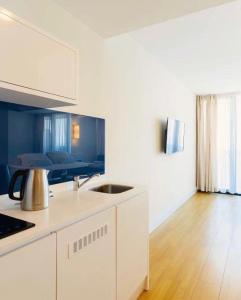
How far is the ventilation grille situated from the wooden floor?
0.93 meters

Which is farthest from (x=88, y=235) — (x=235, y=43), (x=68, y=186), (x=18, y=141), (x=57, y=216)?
(x=235, y=43)

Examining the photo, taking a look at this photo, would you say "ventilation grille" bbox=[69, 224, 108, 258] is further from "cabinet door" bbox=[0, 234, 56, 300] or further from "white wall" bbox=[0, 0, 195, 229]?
"white wall" bbox=[0, 0, 195, 229]

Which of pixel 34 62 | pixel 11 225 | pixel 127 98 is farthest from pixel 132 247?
pixel 127 98

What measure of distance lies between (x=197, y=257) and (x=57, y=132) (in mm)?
2090

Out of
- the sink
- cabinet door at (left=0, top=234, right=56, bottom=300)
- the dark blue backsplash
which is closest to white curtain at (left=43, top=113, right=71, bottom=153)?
the dark blue backsplash

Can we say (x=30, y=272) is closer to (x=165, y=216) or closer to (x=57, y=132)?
(x=57, y=132)

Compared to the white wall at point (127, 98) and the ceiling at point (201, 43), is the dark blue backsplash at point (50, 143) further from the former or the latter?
the ceiling at point (201, 43)

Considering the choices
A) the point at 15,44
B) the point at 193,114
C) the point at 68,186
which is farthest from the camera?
the point at 193,114

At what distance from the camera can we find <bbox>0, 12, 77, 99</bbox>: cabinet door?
1148mm

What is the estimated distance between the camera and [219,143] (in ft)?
19.1

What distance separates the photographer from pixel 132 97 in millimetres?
2852

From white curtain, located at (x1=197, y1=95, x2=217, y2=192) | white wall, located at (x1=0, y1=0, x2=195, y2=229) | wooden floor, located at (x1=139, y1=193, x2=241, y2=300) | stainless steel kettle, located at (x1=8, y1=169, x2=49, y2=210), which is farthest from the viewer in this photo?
white curtain, located at (x1=197, y1=95, x2=217, y2=192)

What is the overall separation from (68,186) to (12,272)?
986mm

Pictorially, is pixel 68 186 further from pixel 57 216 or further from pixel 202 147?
pixel 202 147
